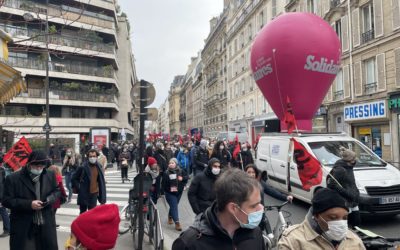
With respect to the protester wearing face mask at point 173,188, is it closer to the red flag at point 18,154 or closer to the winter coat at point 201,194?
the winter coat at point 201,194

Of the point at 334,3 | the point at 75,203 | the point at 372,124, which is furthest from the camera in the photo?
the point at 334,3

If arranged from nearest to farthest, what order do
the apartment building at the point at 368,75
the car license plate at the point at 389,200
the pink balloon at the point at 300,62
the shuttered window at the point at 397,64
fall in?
the car license plate at the point at 389,200, the pink balloon at the point at 300,62, the shuttered window at the point at 397,64, the apartment building at the point at 368,75

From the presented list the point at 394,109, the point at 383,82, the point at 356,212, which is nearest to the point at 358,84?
the point at 383,82

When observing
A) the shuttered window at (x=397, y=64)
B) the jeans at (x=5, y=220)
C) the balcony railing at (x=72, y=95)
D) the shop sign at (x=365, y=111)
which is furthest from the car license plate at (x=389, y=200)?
the balcony railing at (x=72, y=95)

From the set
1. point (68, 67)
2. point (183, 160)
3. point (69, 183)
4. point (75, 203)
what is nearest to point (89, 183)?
point (75, 203)

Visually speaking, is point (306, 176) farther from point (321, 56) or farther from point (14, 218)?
point (321, 56)

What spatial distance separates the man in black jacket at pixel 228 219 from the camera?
216 centimetres

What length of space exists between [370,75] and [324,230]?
Answer: 66.1 feet

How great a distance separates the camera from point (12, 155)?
794 cm

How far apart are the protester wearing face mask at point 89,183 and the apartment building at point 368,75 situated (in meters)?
15.7

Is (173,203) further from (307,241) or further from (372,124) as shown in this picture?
(372,124)

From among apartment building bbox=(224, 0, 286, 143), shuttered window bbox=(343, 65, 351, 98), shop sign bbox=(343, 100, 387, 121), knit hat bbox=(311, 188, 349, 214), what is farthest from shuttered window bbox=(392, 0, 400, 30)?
knit hat bbox=(311, 188, 349, 214)

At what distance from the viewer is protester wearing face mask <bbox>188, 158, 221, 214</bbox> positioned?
217 inches

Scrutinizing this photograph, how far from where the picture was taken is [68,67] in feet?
132
